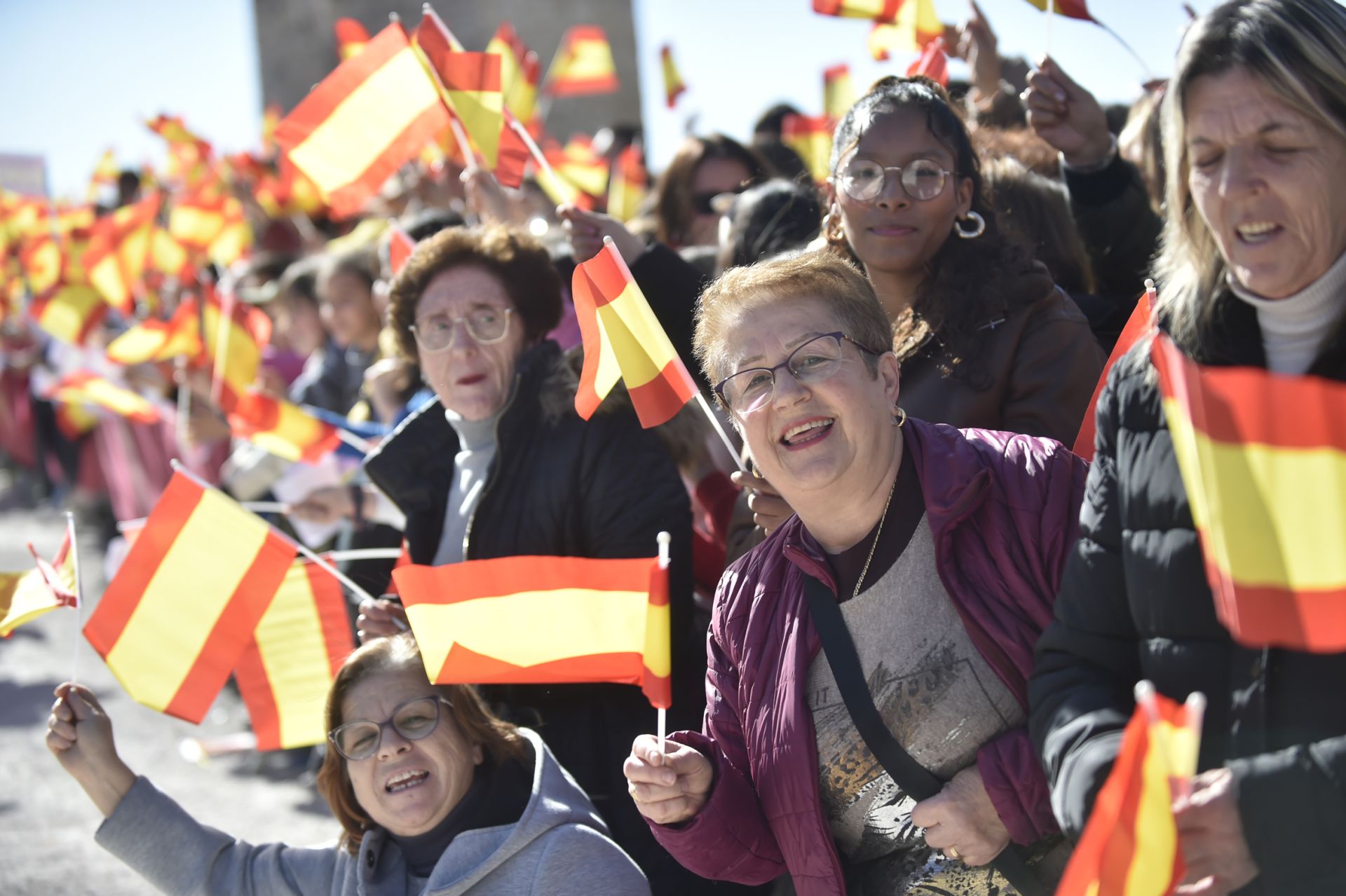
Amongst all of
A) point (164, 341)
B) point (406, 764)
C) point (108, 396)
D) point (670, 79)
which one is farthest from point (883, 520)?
point (670, 79)

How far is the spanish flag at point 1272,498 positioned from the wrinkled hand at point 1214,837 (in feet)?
0.56

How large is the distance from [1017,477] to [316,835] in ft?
12.6

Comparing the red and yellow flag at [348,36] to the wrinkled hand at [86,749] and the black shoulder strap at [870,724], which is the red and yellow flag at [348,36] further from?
the black shoulder strap at [870,724]

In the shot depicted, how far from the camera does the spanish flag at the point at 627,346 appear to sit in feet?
9.12

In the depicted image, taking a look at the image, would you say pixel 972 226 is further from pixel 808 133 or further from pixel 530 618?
pixel 808 133

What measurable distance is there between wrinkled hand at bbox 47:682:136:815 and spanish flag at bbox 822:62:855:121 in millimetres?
4531

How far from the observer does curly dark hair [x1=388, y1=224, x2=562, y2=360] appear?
340cm

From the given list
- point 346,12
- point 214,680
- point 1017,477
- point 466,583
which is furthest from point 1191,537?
point 346,12

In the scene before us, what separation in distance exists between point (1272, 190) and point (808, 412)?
780 mm

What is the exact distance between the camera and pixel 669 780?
215 centimetres

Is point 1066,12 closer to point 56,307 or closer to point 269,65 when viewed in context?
point 56,307

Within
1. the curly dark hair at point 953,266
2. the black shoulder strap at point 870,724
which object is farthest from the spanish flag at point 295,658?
the black shoulder strap at point 870,724

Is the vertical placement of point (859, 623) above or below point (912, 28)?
below

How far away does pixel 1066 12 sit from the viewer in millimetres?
3439
